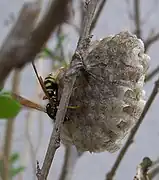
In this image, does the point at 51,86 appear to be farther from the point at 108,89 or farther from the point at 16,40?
the point at 16,40

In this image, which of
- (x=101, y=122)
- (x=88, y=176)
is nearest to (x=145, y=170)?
(x=101, y=122)

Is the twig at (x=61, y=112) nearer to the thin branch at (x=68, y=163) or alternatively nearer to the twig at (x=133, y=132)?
the twig at (x=133, y=132)

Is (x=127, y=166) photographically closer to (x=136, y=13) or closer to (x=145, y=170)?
(x=136, y=13)

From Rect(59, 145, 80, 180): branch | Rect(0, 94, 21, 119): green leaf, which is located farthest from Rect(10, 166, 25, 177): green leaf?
Rect(0, 94, 21, 119): green leaf

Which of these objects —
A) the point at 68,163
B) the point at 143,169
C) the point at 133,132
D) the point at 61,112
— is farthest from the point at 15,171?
the point at 61,112

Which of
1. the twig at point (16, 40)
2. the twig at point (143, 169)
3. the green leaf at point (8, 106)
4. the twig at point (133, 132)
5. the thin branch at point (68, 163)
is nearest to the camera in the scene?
the twig at point (16, 40)

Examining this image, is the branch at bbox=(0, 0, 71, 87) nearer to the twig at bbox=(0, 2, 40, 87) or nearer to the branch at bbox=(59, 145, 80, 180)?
the twig at bbox=(0, 2, 40, 87)

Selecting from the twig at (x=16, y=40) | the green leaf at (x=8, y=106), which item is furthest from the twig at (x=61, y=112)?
the twig at (x=16, y=40)
